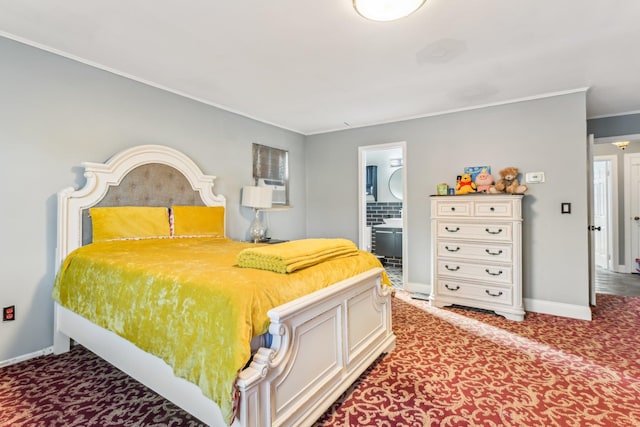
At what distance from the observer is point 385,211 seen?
656 cm

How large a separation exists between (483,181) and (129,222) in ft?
12.1

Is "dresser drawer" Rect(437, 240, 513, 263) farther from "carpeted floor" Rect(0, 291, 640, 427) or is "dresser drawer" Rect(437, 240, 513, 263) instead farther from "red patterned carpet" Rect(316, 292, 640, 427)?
"carpeted floor" Rect(0, 291, 640, 427)

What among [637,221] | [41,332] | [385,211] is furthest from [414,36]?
[637,221]

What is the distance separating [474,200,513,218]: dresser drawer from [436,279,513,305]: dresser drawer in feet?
2.53

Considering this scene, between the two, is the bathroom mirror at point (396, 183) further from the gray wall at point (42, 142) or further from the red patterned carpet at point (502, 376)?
the gray wall at point (42, 142)

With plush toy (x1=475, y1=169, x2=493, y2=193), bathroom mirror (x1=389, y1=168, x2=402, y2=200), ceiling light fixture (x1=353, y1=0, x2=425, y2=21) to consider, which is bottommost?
plush toy (x1=475, y1=169, x2=493, y2=193)

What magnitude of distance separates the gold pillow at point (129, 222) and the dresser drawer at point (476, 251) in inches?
116

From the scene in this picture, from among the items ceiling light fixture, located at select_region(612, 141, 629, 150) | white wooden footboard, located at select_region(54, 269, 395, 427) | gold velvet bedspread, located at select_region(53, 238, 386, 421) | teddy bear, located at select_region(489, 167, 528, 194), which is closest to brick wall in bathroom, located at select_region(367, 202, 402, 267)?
teddy bear, located at select_region(489, 167, 528, 194)

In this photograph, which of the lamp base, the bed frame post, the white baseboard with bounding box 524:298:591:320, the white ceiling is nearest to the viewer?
the white ceiling

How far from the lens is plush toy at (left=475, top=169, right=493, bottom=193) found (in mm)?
3607

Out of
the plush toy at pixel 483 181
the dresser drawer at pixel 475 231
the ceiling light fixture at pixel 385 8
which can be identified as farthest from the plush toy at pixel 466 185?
the ceiling light fixture at pixel 385 8

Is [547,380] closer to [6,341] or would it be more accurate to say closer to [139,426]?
[139,426]

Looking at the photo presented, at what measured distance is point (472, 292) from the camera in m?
3.47

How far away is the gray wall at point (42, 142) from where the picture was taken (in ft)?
7.52
